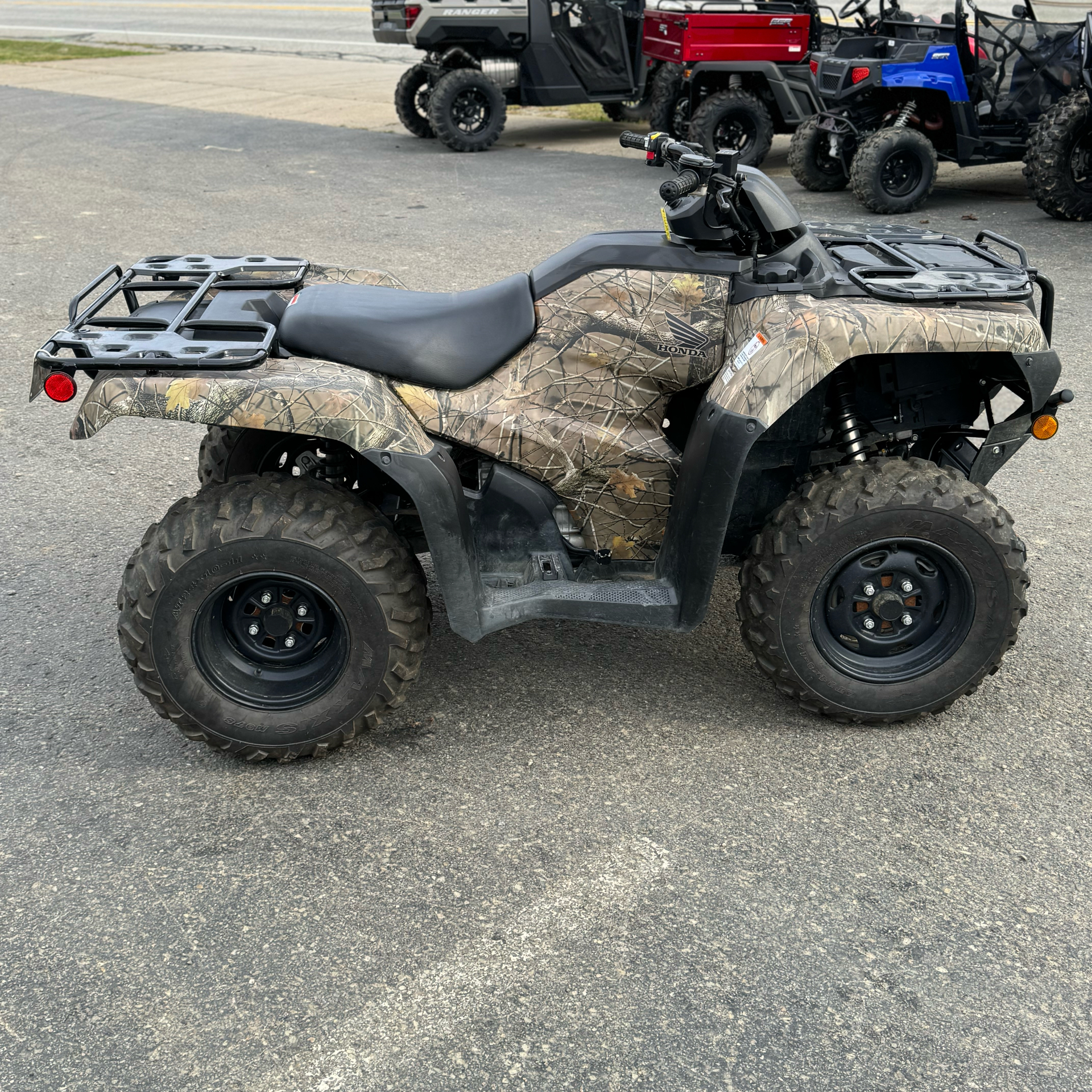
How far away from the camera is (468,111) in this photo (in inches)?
497

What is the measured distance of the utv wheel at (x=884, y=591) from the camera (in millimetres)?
3393

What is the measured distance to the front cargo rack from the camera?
10.2 ft

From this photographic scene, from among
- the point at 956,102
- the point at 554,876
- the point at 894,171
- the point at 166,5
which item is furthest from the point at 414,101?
the point at 166,5

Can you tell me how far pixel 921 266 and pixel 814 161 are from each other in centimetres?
770

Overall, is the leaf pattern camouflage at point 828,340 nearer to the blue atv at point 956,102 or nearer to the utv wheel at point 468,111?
the blue atv at point 956,102

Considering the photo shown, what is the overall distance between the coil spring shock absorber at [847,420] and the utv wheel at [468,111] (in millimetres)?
9719

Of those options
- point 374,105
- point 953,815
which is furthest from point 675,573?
point 374,105

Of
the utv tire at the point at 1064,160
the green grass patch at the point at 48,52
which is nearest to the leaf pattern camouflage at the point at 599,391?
the utv tire at the point at 1064,160

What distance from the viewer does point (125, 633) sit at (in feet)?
11.0

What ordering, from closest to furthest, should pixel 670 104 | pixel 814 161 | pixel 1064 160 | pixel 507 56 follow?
pixel 1064 160
pixel 814 161
pixel 670 104
pixel 507 56

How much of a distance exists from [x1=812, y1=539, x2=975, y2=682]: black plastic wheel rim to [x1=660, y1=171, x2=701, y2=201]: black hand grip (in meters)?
1.14

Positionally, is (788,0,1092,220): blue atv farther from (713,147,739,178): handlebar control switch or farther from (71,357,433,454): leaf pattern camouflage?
(71,357,433,454): leaf pattern camouflage

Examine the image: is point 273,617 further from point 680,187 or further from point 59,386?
point 680,187

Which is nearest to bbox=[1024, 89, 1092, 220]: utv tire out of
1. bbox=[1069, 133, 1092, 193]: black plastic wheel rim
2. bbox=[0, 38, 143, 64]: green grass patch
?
bbox=[1069, 133, 1092, 193]: black plastic wheel rim
